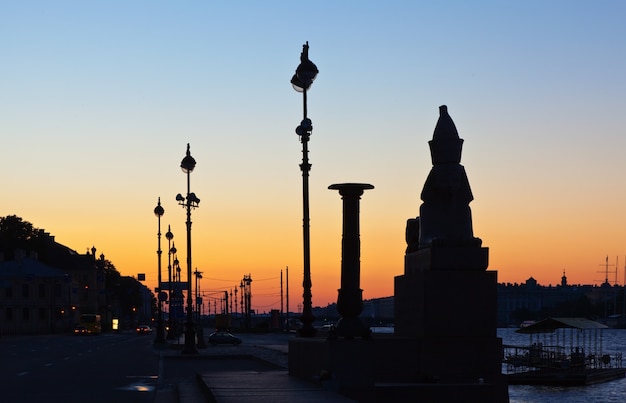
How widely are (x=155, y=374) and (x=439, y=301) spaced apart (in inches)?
593

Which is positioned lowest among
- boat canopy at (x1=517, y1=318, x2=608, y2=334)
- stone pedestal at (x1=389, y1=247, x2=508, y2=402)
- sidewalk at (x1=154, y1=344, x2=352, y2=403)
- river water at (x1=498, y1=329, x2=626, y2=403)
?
river water at (x1=498, y1=329, x2=626, y2=403)

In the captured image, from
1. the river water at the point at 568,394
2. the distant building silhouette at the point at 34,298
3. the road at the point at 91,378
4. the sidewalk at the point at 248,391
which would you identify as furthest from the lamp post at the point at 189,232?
the distant building silhouette at the point at 34,298

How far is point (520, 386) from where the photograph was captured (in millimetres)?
64688

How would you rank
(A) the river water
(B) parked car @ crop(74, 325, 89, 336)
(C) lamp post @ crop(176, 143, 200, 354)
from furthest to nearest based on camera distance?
(B) parked car @ crop(74, 325, 89, 336), (A) the river water, (C) lamp post @ crop(176, 143, 200, 354)

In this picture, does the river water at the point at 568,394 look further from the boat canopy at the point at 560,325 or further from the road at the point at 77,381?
the road at the point at 77,381

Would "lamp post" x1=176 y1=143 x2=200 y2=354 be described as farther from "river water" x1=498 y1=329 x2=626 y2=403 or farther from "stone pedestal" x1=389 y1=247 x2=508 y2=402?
"stone pedestal" x1=389 y1=247 x2=508 y2=402

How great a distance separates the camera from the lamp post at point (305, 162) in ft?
96.2

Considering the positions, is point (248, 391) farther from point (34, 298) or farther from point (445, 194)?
point (34, 298)

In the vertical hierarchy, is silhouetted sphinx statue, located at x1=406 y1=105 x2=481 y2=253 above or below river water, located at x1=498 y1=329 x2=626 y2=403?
above

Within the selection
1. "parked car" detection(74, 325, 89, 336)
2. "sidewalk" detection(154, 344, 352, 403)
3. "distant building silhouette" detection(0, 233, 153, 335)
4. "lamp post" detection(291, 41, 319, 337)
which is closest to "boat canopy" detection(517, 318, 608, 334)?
"lamp post" detection(291, 41, 319, 337)

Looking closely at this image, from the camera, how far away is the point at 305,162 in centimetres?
3067

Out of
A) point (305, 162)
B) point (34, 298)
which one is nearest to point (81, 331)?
point (34, 298)

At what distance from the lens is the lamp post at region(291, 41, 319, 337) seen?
29.3 metres

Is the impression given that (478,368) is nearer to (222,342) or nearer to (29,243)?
(222,342)
